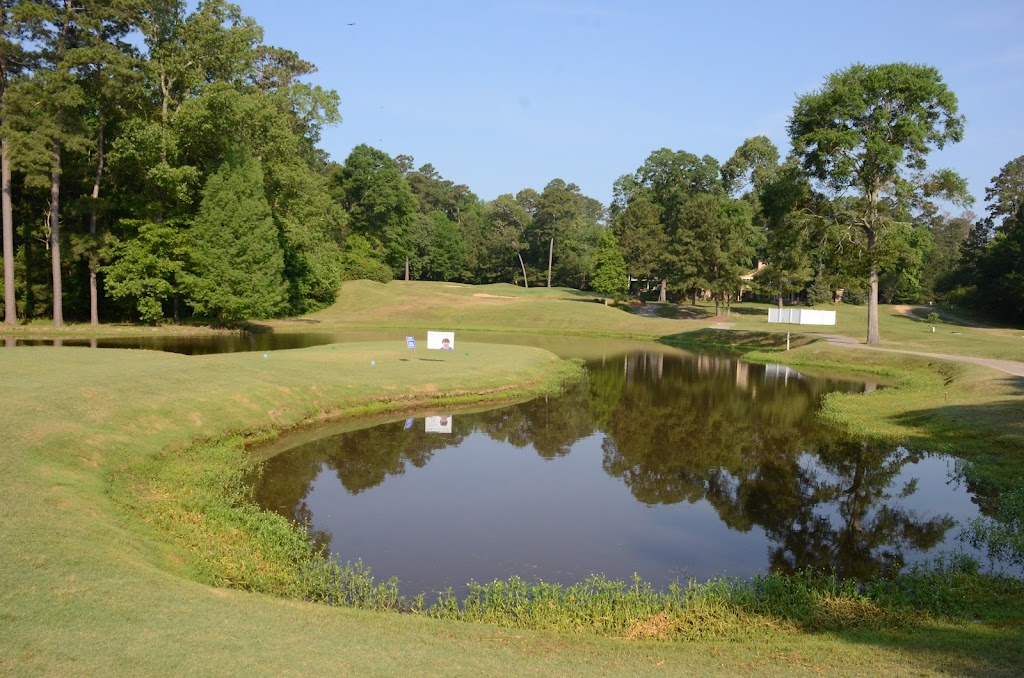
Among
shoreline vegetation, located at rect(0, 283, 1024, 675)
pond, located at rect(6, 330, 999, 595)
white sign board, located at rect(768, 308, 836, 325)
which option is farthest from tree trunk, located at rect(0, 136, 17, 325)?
white sign board, located at rect(768, 308, 836, 325)

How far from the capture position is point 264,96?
5884cm

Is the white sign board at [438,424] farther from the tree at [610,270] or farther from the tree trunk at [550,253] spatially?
the tree trunk at [550,253]

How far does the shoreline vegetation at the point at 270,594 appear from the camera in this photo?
29.1ft

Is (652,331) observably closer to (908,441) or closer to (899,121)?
(899,121)

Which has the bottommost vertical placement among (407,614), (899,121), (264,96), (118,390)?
(407,614)

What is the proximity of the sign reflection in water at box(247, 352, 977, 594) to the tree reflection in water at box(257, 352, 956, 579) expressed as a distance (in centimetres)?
7

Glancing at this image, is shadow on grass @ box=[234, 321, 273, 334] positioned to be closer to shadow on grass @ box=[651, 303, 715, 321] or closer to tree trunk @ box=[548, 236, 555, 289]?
shadow on grass @ box=[651, 303, 715, 321]

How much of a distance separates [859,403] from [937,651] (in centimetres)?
2639

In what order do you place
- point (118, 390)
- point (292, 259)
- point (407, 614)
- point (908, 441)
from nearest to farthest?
point (407, 614), point (118, 390), point (908, 441), point (292, 259)

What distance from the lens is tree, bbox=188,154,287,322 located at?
56.8 meters

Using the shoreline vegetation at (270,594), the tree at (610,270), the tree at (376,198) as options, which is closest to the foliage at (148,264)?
the shoreline vegetation at (270,594)

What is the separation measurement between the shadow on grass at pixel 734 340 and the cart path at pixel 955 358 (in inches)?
84.4

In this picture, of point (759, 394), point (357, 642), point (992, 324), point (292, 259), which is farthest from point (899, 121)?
point (292, 259)

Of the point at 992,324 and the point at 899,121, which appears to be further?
the point at 992,324
